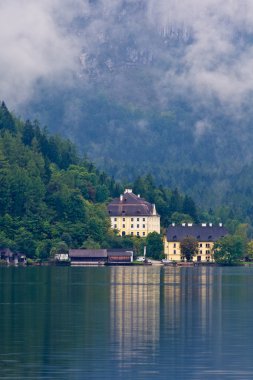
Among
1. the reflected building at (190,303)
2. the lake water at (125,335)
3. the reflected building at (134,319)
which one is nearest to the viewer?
the lake water at (125,335)

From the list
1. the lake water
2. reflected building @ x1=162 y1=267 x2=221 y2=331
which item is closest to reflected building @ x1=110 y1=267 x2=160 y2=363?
the lake water

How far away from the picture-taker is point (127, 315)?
64625 millimetres

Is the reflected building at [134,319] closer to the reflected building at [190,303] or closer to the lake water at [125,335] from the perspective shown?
the lake water at [125,335]

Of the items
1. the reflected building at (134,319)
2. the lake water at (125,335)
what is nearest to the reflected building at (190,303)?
the lake water at (125,335)

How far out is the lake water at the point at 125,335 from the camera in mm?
44781

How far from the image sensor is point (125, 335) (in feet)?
180

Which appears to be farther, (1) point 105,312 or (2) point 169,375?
(1) point 105,312

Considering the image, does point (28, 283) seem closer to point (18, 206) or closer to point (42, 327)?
point (42, 327)

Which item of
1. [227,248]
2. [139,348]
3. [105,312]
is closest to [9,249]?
[227,248]

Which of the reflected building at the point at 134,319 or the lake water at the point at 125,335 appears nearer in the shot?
the lake water at the point at 125,335

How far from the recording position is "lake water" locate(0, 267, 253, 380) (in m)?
44.8

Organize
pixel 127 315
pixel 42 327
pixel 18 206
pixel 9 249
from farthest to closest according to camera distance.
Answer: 1. pixel 18 206
2. pixel 9 249
3. pixel 127 315
4. pixel 42 327

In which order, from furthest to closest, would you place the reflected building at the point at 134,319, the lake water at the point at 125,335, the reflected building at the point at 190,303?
the reflected building at the point at 190,303, the reflected building at the point at 134,319, the lake water at the point at 125,335

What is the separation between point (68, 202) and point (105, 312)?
424ft
